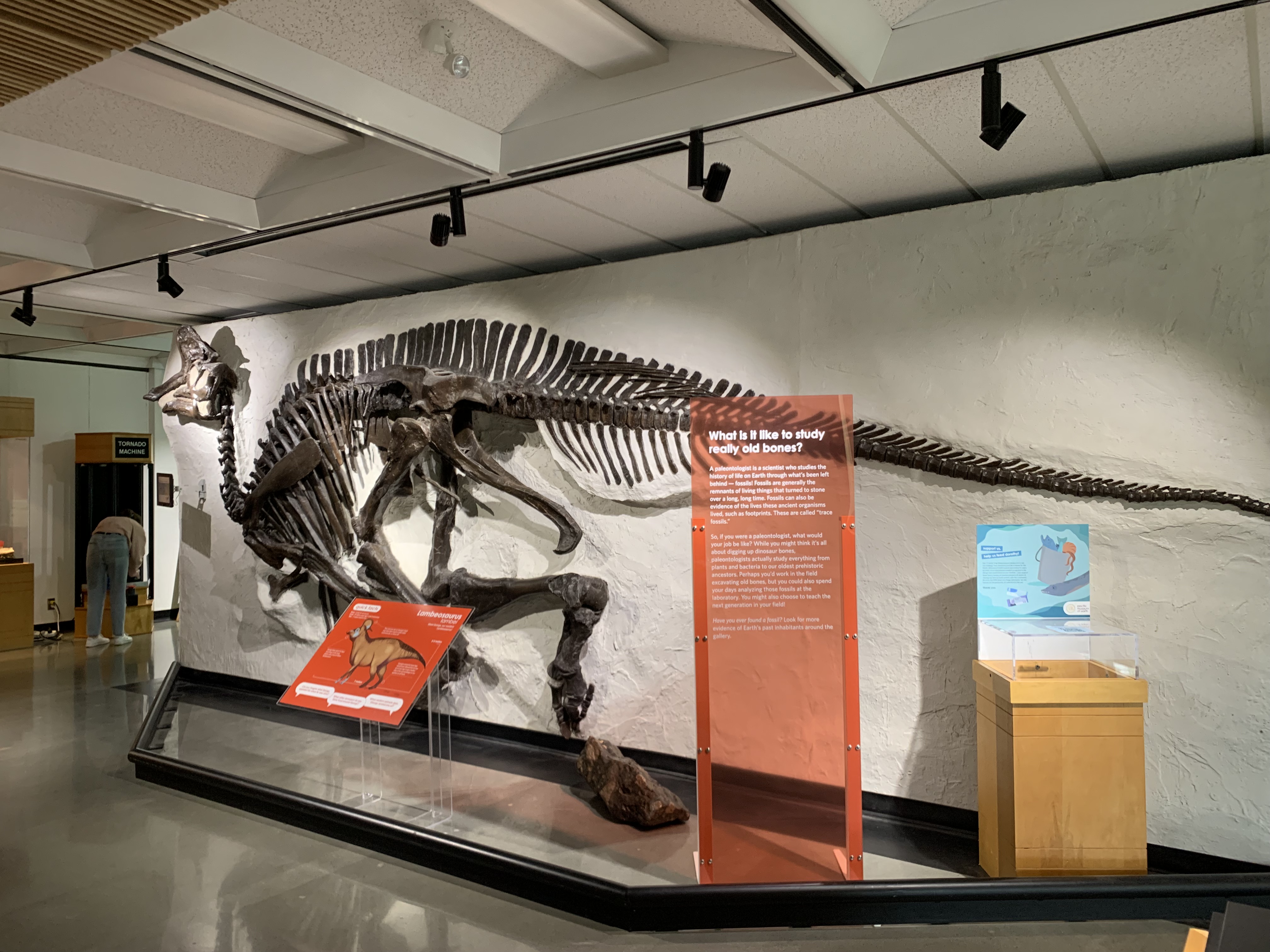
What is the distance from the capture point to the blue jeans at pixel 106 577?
8992 millimetres

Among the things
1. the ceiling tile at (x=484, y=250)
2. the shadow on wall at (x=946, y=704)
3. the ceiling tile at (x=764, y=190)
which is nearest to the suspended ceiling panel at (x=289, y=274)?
the ceiling tile at (x=484, y=250)

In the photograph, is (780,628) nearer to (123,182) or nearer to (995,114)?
(995,114)

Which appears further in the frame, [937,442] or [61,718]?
→ [61,718]

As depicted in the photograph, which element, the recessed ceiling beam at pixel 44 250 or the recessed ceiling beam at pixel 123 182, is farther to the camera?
the recessed ceiling beam at pixel 44 250

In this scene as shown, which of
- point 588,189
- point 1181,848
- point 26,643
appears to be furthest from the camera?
point 26,643

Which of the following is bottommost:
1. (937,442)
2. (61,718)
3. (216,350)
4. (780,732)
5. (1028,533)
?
(61,718)

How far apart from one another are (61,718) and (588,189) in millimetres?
5357

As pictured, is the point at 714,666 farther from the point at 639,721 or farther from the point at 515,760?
the point at 515,760

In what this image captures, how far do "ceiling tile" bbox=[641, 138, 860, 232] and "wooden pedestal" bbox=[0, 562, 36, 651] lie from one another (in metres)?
8.58

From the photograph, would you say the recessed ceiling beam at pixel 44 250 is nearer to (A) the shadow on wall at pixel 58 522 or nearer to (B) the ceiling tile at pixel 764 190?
(B) the ceiling tile at pixel 764 190

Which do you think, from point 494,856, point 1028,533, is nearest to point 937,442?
point 1028,533

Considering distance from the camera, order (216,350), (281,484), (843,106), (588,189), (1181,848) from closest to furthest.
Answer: (843,106), (1181,848), (588,189), (281,484), (216,350)

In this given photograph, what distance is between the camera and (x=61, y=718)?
6188 millimetres

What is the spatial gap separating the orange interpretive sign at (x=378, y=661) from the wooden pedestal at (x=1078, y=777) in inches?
93.5
